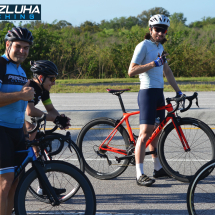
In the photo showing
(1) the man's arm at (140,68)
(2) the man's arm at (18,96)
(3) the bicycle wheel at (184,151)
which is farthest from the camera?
(3) the bicycle wheel at (184,151)

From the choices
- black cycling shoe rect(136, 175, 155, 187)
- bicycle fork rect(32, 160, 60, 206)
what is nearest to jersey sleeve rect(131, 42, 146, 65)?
black cycling shoe rect(136, 175, 155, 187)

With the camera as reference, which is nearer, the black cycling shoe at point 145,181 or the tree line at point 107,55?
the black cycling shoe at point 145,181

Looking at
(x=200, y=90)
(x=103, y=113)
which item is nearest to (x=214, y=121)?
(x=103, y=113)

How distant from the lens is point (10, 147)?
2.95 meters

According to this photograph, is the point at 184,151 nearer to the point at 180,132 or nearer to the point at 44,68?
the point at 180,132

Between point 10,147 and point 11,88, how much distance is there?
0.51 meters

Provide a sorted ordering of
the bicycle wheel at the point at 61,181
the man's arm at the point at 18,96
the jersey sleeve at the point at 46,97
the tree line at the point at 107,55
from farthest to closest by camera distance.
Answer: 1. the tree line at the point at 107,55
2. the jersey sleeve at the point at 46,97
3. the bicycle wheel at the point at 61,181
4. the man's arm at the point at 18,96

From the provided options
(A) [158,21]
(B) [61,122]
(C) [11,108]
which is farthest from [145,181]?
(C) [11,108]

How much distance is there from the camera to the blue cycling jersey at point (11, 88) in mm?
2885

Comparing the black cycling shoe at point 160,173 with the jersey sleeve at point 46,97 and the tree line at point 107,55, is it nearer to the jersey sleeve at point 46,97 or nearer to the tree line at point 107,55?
the jersey sleeve at point 46,97

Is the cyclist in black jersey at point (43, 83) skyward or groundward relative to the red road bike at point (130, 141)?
skyward

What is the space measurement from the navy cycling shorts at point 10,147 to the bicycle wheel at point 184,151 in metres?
2.07

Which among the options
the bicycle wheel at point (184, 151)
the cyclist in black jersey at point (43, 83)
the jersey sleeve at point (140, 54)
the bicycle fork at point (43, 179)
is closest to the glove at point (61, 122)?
the cyclist in black jersey at point (43, 83)

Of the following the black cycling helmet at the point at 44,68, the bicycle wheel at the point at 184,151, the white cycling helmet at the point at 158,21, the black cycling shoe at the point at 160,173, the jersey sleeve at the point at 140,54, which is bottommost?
the black cycling shoe at the point at 160,173
